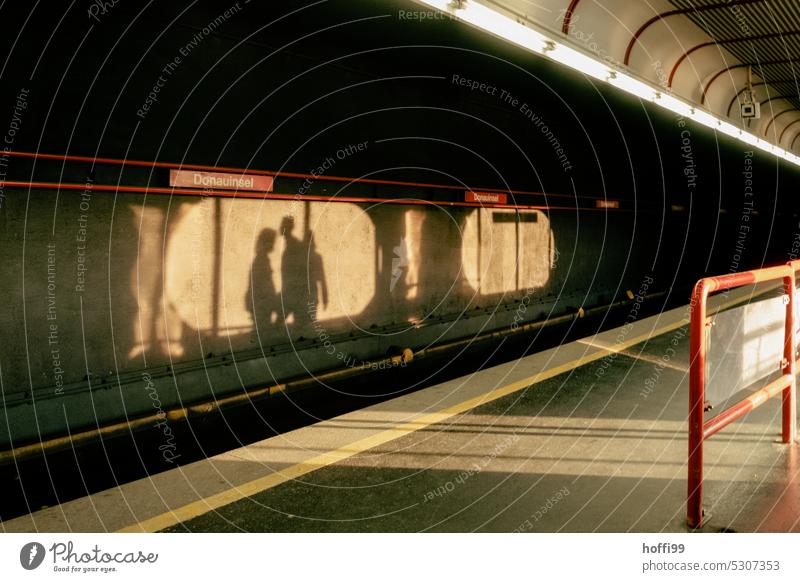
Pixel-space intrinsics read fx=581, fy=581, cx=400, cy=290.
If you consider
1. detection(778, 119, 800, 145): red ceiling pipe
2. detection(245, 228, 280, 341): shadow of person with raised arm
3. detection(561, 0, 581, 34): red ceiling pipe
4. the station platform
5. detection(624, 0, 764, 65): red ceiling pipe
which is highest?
detection(778, 119, 800, 145): red ceiling pipe

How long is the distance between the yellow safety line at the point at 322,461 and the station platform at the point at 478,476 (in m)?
0.01

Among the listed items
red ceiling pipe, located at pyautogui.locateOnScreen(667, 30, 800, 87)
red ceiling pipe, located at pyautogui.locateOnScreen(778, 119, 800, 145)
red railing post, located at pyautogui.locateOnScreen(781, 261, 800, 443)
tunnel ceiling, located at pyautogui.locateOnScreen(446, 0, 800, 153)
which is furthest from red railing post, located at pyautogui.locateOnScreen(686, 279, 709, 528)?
red ceiling pipe, located at pyautogui.locateOnScreen(778, 119, 800, 145)

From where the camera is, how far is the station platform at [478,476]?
3.12m

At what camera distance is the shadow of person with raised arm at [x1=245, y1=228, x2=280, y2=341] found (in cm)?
632

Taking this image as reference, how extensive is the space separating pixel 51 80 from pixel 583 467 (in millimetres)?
4940

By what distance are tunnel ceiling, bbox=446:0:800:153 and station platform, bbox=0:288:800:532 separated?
9.69 feet

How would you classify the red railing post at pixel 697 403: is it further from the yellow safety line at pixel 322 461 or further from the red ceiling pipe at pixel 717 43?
the red ceiling pipe at pixel 717 43

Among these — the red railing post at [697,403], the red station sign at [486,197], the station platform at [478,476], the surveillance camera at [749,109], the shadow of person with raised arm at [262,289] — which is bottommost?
the station platform at [478,476]

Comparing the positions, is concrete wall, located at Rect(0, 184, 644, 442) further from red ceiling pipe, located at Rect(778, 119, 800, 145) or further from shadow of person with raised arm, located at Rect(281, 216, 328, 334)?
red ceiling pipe, located at Rect(778, 119, 800, 145)

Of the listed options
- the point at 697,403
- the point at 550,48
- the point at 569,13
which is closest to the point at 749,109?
the point at 569,13

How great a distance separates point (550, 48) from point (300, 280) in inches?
149

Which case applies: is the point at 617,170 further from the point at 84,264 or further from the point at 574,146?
the point at 84,264

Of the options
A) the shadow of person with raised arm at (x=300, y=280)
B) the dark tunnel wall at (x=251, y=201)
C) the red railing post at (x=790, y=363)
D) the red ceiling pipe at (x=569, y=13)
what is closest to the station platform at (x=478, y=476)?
the red railing post at (x=790, y=363)

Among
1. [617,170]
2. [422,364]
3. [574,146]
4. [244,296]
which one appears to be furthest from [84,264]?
[617,170]
